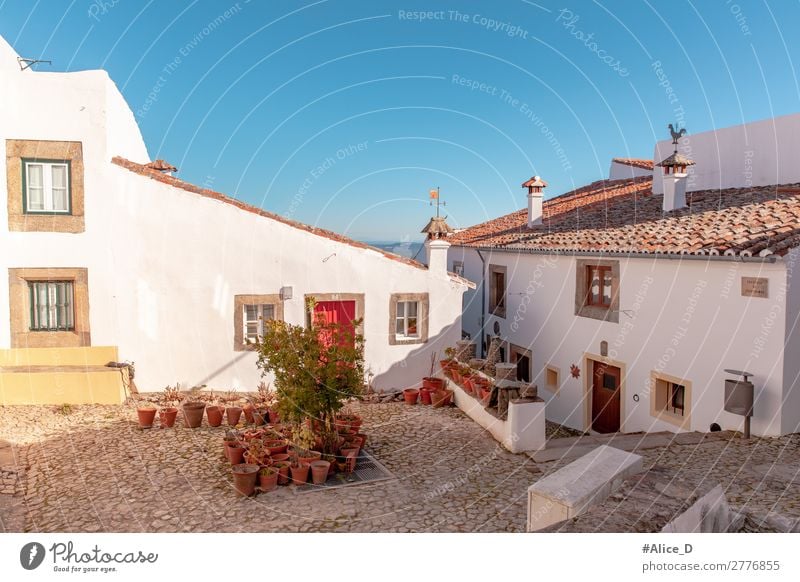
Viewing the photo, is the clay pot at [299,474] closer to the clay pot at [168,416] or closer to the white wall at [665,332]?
the clay pot at [168,416]

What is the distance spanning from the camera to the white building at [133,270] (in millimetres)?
11422

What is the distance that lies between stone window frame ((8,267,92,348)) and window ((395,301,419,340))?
6.59 metres

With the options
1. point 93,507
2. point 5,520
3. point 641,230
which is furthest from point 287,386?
point 641,230

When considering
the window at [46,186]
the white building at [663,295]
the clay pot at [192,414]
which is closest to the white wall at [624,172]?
the white building at [663,295]

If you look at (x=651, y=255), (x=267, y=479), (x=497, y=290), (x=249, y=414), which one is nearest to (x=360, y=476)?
(x=267, y=479)

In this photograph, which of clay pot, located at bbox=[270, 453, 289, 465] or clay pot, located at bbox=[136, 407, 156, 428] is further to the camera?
clay pot, located at bbox=[136, 407, 156, 428]

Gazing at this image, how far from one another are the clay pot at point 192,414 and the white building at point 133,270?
220 cm

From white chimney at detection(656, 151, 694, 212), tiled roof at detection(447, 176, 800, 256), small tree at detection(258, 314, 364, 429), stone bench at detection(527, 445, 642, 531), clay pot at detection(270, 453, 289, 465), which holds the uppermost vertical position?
white chimney at detection(656, 151, 694, 212)

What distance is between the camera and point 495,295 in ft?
56.7

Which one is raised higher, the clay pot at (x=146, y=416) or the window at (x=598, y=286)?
the window at (x=598, y=286)

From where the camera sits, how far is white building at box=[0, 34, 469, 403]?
1142cm

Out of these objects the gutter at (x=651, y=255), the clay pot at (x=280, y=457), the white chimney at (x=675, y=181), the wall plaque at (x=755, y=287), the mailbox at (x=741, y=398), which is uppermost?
the white chimney at (x=675, y=181)

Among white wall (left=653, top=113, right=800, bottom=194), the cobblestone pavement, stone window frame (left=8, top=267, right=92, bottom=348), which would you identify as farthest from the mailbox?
stone window frame (left=8, top=267, right=92, bottom=348)

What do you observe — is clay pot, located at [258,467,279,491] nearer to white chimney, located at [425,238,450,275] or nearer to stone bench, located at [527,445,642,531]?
stone bench, located at [527,445,642,531]
